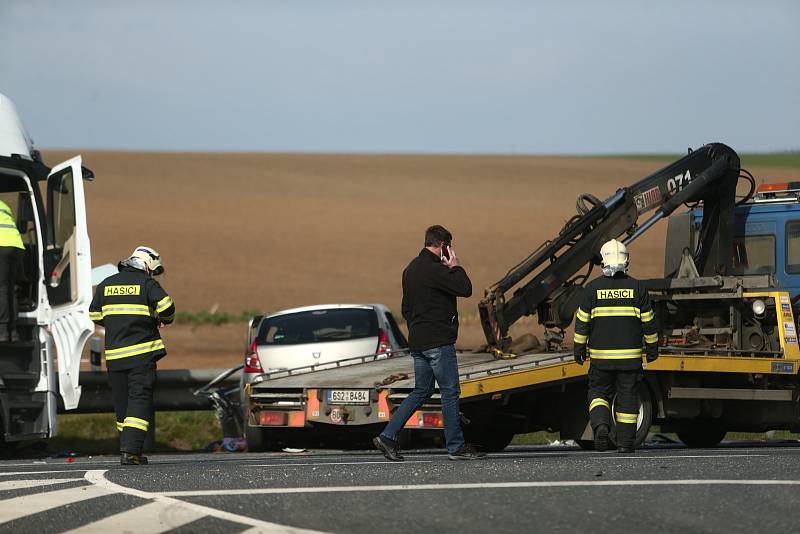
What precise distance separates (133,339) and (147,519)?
431 cm

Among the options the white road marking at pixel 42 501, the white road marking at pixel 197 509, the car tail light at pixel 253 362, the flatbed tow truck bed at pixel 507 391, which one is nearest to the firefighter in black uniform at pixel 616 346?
the flatbed tow truck bed at pixel 507 391

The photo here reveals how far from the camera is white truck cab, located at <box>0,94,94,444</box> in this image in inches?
526

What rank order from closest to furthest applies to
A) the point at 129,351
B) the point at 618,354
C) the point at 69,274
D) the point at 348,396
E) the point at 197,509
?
the point at 197,509 → the point at 129,351 → the point at 618,354 → the point at 348,396 → the point at 69,274

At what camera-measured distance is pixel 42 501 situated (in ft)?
26.1

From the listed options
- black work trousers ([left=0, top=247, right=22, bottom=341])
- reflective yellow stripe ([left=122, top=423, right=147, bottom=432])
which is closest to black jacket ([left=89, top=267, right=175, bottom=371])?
reflective yellow stripe ([left=122, top=423, right=147, bottom=432])

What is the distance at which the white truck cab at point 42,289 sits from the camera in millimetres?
13367

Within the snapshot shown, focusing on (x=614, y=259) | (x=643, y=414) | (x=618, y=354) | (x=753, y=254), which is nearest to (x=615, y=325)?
(x=618, y=354)

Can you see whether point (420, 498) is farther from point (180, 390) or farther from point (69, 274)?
point (180, 390)

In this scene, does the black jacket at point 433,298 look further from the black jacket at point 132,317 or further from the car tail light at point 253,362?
the car tail light at point 253,362

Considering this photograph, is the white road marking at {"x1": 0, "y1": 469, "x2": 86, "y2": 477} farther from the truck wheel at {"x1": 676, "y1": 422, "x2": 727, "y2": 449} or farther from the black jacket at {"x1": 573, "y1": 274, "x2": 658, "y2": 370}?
the truck wheel at {"x1": 676, "y1": 422, "x2": 727, "y2": 449}

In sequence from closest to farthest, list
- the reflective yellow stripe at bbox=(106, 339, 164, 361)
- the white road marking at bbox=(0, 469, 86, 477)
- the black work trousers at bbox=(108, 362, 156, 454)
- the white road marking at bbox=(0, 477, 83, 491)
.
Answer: the white road marking at bbox=(0, 477, 83, 491) < the white road marking at bbox=(0, 469, 86, 477) < the black work trousers at bbox=(108, 362, 156, 454) < the reflective yellow stripe at bbox=(106, 339, 164, 361)

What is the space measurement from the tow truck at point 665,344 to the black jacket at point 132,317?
1.71 metres

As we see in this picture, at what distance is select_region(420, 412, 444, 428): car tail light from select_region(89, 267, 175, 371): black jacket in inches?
90.0

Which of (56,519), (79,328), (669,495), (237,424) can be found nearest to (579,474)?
(669,495)
